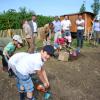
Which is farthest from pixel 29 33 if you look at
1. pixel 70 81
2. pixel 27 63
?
pixel 27 63

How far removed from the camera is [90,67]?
1241cm

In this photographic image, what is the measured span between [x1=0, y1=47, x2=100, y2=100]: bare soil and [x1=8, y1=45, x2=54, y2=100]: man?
1645 mm

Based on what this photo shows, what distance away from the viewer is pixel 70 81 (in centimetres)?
991

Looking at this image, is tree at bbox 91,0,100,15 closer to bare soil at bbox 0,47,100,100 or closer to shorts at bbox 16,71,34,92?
bare soil at bbox 0,47,100,100

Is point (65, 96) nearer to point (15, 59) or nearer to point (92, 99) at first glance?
point (92, 99)

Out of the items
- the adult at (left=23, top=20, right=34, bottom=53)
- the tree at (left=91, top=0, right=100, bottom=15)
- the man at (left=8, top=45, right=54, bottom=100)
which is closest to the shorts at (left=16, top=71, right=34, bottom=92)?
the man at (left=8, top=45, right=54, bottom=100)

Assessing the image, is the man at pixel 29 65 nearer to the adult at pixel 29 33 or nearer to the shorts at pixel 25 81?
the shorts at pixel 25 81

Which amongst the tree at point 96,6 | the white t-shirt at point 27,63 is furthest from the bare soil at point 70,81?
the tree at point 96,6

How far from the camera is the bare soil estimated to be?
848 cm

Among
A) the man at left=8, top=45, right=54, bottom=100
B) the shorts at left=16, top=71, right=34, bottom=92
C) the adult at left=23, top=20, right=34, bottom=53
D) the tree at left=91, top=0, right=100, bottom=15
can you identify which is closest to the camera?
the man at left=8, top=45, right=54, bottom=100

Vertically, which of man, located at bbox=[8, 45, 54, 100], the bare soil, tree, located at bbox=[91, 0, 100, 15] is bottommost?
the bare soil

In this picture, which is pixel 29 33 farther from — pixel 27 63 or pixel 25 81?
pixel 27 63

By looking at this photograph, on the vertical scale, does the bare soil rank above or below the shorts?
below

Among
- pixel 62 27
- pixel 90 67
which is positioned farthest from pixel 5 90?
pixel 62 27
